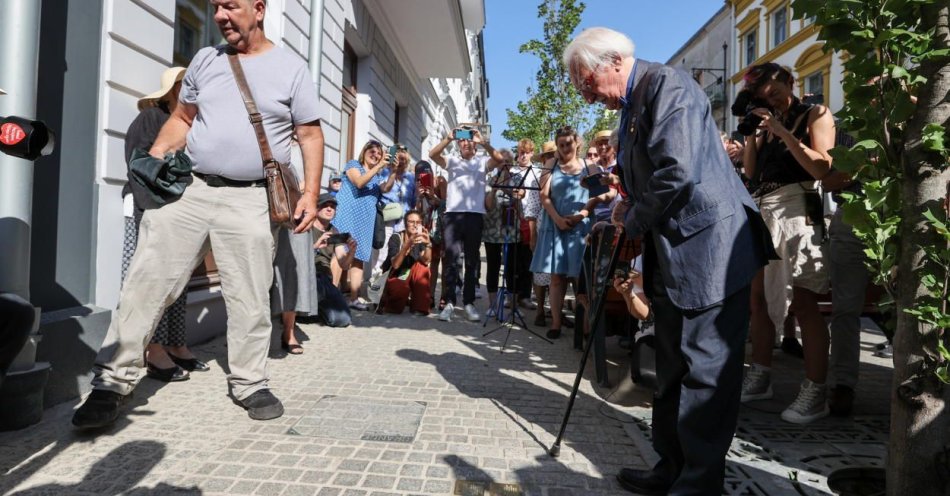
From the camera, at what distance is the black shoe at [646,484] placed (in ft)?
7.55

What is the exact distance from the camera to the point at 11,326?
160 centimetres

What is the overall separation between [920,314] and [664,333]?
2.74ft

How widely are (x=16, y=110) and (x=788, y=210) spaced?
4148mm

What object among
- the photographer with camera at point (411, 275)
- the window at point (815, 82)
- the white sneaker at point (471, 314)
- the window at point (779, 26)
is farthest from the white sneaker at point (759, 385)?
the window at point (779, 26)

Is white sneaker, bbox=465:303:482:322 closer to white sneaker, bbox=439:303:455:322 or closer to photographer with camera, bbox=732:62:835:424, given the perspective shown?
white sneaker, bbox=439:303:455:322

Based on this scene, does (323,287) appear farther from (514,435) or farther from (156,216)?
(514,435)

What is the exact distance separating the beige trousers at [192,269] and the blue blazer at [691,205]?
6.53 ft

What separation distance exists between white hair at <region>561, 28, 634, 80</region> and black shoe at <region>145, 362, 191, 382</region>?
2.98 meters

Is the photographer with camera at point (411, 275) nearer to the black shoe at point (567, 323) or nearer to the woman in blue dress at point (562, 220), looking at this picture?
the black shoe at point (567, 323)

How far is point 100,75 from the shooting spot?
366cm

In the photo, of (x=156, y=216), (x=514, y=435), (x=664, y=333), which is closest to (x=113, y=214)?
(x=156, y=216)

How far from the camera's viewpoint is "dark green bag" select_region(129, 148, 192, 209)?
2.83 metres

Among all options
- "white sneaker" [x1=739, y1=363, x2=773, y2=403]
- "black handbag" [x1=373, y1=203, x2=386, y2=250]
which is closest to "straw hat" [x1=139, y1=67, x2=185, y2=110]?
A: "black handbag" [x1=373, y1=203, x2=386, y2=250]

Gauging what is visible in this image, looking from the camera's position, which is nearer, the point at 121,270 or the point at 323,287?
the point at 121,270
